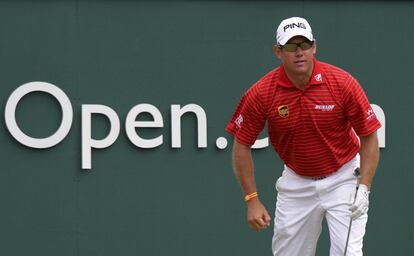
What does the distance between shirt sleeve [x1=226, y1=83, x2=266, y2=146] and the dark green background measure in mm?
1926

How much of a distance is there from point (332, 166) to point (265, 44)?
7.94 ft

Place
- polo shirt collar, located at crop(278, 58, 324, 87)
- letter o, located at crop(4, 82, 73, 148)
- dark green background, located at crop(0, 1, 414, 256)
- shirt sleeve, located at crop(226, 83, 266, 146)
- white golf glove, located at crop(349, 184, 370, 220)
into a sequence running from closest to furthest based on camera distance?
white golf glove, located at crop(349, 184, 370, 220) < polo shirt collar, located at crop(278, 58, 324, 87) < shirt sleeve, located at crop(226, 83, 266, 146) < letter o, located at crop(4, 82, 73, 148) < dark green background, located at crop(0, 1, 414, 256)

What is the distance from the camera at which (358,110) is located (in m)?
7.88

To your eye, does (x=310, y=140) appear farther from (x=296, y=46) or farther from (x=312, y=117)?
(x=296, y=46)

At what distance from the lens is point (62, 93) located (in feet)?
32.4

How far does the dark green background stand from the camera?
32.5 ft

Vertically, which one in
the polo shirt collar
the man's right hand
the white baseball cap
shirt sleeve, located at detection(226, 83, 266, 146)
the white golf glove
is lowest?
the man's right hand

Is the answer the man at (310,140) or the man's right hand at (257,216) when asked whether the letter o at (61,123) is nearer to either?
the man at (310,140)

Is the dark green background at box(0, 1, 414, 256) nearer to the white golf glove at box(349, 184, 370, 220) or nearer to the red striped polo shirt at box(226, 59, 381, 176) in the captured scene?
the red striped polo shirt at box(226, 59, 381, 176)

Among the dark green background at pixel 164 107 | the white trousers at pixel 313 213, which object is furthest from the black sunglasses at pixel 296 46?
the dark green background at pixel 164 107

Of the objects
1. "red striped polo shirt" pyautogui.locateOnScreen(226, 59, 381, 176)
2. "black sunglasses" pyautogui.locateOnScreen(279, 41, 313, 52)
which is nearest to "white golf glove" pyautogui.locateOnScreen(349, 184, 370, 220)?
"red striped polo shirt" pyautogui.locateOnScreen(226, 59, 381, 176)

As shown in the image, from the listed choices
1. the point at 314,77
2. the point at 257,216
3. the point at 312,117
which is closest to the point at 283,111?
the point at 312,117

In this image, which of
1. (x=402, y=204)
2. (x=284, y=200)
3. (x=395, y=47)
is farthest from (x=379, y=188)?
(x=284, y=200)

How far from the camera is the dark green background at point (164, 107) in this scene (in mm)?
9914
